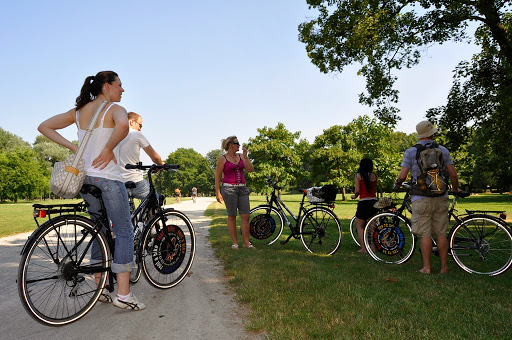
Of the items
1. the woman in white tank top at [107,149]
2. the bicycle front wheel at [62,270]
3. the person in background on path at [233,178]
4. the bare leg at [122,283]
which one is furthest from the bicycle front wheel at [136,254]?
the person in background on path at [233,178]

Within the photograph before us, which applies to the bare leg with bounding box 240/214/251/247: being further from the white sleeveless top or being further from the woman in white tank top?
the white sleeveless top

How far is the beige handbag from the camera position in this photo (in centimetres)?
300

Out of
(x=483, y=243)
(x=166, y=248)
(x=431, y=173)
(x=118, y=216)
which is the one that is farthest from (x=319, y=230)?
(x=118, y=216)

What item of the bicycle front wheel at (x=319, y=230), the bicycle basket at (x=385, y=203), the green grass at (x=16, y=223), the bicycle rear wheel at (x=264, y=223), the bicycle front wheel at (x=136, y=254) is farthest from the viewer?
the green grass at (x=16, y=223)

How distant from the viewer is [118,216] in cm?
339

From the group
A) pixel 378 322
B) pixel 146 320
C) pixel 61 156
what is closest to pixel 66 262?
pixel 146 320

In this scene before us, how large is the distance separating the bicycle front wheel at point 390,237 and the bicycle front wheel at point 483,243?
676 mm

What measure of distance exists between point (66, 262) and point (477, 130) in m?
13.3

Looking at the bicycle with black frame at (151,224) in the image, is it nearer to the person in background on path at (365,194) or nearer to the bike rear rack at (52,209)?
the bike rear rack at (52,209)

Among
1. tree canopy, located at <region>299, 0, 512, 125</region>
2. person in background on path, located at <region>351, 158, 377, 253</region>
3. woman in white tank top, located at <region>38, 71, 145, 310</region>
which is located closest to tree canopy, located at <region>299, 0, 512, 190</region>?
tree canopy, located at <region>299, 0, 512, 125</region>

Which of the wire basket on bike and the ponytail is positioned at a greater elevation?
the ponytail

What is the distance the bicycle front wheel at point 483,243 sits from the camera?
189 inches

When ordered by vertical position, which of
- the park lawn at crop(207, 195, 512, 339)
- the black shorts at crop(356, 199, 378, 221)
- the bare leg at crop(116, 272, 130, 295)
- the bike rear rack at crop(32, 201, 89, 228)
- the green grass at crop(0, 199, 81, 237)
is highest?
the bike rear rack at crop(32, 201, 89, 228)

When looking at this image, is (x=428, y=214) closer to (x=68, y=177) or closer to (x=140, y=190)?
(x=140, y=190)
